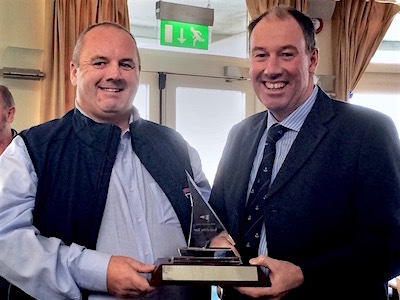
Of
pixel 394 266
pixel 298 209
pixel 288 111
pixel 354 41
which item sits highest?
pixel 354 41

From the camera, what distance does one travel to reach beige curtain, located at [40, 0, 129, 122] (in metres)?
4.91

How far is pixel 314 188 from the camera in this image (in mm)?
1864

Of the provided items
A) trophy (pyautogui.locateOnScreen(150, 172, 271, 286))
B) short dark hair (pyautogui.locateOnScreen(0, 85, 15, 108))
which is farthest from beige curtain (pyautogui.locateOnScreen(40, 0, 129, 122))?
trophy (pyautogui.locateOnScreen(150, 172, 271, 286))

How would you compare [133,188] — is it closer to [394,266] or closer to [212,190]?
[212,190]

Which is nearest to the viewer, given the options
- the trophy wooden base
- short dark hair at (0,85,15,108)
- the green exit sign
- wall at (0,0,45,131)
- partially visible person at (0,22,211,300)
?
the trophy wooden base

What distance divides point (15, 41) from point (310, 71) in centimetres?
352

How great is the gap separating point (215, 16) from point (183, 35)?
57 centimetres

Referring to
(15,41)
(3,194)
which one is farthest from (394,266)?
(15,41)

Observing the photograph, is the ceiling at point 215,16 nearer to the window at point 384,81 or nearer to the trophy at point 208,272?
the window at point 384,81

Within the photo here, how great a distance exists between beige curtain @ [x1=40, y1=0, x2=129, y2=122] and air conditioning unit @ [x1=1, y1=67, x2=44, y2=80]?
7 cm

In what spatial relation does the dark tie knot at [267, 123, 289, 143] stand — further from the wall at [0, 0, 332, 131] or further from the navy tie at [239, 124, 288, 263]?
the wall at [0, 0, 332, 131]

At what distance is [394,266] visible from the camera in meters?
1.83

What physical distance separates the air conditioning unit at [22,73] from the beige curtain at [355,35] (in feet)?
9.99

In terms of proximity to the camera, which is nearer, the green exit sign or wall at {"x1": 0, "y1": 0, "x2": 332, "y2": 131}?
wall at {"x1": 0, "y1": 0, "x2": 332, "y2": 131}
